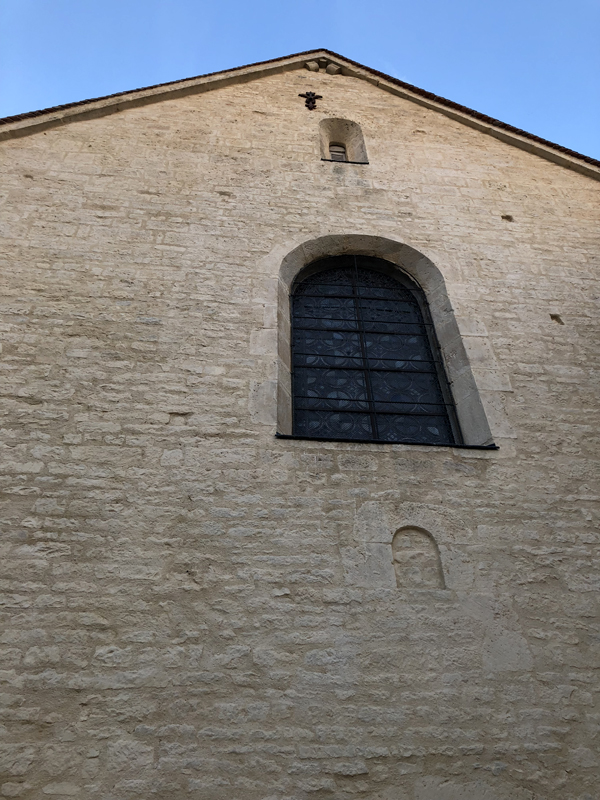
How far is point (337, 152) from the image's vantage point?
257 inches

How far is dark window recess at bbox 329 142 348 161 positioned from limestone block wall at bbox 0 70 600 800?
4.27 feet

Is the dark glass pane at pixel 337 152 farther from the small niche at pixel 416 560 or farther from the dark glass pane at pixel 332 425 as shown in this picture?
the small niche at pixel 416 560

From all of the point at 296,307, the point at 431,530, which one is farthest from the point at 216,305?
the point at 431,530

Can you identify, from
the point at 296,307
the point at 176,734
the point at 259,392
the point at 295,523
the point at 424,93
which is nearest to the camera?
the point at 176,734

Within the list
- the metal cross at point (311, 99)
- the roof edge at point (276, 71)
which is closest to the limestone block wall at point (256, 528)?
the roof edge at point (276, 71)

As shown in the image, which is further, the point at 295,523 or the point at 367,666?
the point at 295,523

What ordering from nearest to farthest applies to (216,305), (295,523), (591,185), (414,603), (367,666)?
(367,666) → (414,603) → (295,523) → (216,305) → (591,185)

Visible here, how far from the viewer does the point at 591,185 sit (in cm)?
624

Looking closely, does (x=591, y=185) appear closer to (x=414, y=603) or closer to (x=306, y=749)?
(x=414, y=603)

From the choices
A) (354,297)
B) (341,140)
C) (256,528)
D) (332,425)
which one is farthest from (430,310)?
(341,140)

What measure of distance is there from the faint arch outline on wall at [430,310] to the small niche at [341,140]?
1.53 m

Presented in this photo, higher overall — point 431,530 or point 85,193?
point 85,193

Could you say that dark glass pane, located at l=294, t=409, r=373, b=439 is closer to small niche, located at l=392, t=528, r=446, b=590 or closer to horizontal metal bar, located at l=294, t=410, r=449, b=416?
horizontal metal bar, located at l=294, t=410, r=449, b=416

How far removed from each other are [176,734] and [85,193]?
414cm
